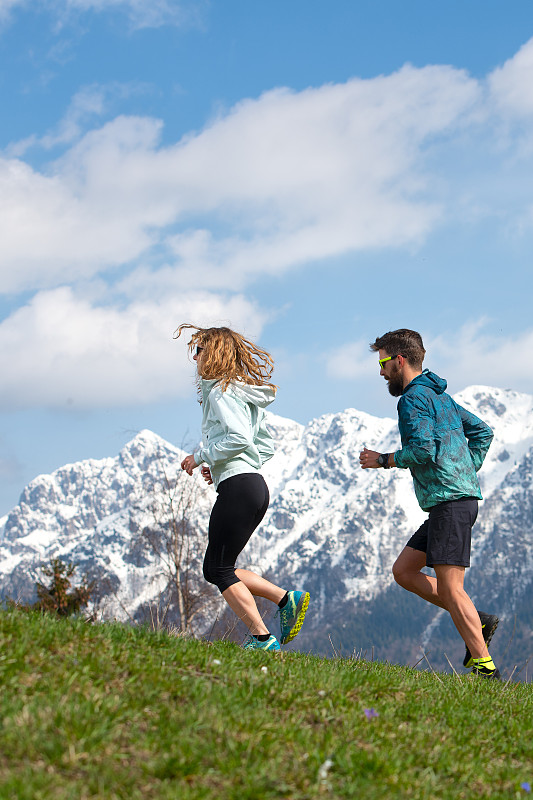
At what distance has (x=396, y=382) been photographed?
8.02 meters

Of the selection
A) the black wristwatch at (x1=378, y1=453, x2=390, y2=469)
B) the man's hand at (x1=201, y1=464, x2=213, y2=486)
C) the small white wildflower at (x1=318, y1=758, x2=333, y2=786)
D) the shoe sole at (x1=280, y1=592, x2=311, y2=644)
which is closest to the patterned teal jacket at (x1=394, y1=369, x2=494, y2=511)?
the black wristwatch at (x1=378, y1=453, x2=390, y2=469)

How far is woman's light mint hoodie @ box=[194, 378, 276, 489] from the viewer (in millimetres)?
7098

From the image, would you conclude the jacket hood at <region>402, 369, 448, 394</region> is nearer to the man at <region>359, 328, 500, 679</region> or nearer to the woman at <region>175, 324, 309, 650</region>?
the man at <region>359, 328, 500, 679</region>

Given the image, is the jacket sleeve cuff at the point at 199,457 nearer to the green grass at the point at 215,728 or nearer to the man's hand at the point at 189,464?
the man's hand at the point at 189,464

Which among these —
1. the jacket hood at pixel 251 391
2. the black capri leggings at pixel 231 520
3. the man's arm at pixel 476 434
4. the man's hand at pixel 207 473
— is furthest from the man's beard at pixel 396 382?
the man's hand at pixel 207 473

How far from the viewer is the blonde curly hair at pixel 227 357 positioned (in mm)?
7547

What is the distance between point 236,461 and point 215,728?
3457 mm

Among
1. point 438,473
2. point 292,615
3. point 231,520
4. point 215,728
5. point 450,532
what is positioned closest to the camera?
point 215,728

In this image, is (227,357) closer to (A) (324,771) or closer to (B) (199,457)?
(B) (199,457)

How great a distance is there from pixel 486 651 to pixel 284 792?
4.68m

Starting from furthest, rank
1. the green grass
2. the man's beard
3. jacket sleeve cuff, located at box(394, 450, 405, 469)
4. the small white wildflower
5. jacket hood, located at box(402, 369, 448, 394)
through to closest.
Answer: the man's beard < jacket hood, located at box(402, 369, 448, 394) < jacket sleeve cuff, located at box(394, 450, 405, 469) < the small white wildflower < the green grass

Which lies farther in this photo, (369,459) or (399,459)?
(369,459)

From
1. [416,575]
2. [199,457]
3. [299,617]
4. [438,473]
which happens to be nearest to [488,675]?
[416,575]

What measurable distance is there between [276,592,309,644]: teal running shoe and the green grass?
1717mm
